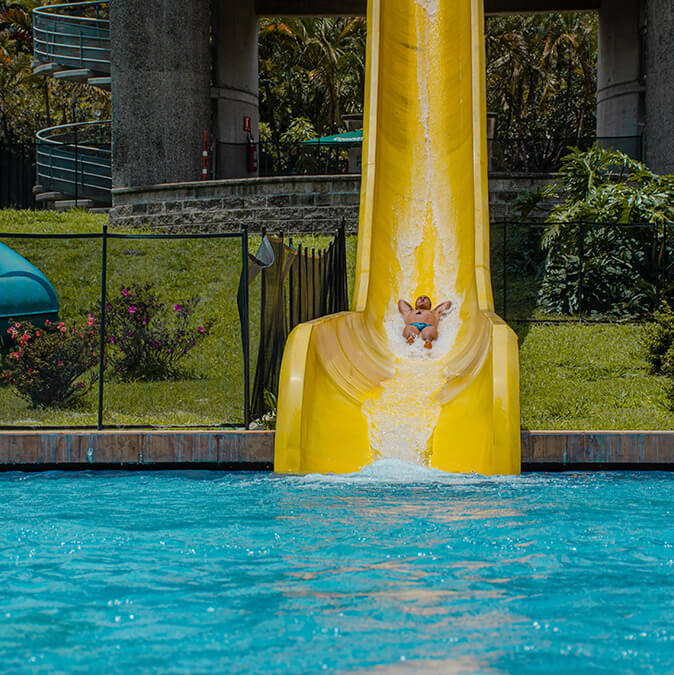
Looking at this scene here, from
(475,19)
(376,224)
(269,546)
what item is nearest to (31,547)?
(269,546)

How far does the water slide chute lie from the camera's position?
39.2 feet

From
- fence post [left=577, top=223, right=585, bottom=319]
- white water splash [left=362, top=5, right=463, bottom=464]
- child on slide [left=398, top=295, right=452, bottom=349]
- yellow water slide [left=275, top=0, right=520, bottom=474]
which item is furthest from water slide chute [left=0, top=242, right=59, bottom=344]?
fence post [left=577, top=223, right=585, bottom=319]

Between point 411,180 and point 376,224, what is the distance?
1.27 metres

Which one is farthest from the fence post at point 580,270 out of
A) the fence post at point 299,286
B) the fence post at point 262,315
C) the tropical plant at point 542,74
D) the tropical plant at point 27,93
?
the tropical plant at point 27,93

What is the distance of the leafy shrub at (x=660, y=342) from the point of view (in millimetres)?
11969

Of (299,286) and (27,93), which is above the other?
(27,93)

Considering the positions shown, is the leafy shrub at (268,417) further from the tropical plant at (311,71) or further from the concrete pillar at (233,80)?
the tropical plant at (311,71)

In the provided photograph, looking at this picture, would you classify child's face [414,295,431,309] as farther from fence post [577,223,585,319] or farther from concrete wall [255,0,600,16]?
concrete wall [255,0,600,16]

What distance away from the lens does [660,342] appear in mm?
12320

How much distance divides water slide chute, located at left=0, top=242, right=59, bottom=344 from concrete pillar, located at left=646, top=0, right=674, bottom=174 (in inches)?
533

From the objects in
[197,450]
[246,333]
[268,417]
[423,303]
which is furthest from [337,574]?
[423,303]

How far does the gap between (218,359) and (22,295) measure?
2774mm

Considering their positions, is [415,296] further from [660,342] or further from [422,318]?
[660,342]

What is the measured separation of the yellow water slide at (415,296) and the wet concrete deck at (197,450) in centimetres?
26
